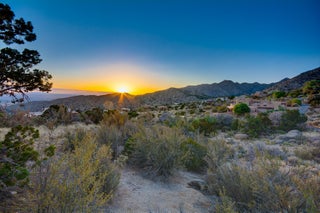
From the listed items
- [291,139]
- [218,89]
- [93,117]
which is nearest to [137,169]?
[291,139]

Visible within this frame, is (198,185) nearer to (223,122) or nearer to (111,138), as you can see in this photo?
(111,138)

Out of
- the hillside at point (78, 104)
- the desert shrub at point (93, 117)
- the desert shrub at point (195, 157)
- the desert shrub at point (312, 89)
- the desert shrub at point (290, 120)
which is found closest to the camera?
the desert shrub at point (195, 157)

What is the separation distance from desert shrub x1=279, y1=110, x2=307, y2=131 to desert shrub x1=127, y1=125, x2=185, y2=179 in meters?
9.07

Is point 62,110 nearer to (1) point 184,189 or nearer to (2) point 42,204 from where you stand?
(1) point 184,189

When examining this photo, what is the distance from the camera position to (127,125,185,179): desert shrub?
4426 millimetres

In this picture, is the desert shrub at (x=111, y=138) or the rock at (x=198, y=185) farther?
the desert shrub at (x=111, y=138)

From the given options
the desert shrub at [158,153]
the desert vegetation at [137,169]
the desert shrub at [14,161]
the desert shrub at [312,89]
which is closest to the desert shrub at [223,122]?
the desert vegetation at [137,169]

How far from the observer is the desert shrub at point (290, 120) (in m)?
11.0

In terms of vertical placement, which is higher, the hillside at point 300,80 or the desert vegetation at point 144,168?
the hillside at point 300,80

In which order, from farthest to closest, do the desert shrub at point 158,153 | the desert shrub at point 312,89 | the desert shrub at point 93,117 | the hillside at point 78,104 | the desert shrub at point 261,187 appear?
the desert shrub at point 312,89
the desert shrub at point 93,117
the hillside at point 78,104
the desert shrub at point 158,153
the desert shrub at point 261,187

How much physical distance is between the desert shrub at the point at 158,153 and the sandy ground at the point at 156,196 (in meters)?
0.26

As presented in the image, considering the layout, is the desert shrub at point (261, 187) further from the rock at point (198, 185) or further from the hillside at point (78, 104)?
the hillside at point (78, 104)

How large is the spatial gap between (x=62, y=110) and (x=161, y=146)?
30.7 ft

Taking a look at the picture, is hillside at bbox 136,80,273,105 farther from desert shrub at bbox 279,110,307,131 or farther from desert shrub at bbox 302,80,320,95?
desert shrub at bbox 279,110,307,131
